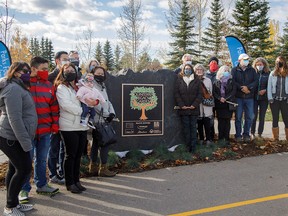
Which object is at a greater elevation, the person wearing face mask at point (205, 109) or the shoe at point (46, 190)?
the person wearing face mask at point (205, 109)

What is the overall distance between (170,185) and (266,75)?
4405mm

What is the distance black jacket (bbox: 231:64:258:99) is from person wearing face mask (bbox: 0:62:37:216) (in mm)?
5193

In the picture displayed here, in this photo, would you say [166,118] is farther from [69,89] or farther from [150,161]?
[69,89]

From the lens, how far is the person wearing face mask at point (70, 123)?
466 centimetres

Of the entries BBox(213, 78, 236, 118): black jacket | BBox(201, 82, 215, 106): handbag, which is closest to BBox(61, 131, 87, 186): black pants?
BBox(201, 82, 215, 106): handbag

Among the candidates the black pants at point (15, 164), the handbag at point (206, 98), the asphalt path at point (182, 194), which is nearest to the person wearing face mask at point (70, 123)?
the asphalt path at point (182, 194)

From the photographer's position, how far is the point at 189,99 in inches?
270

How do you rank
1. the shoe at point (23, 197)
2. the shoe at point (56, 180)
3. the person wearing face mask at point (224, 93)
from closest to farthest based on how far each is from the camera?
the shoe at point (23, 197) → the shoe at point (56, 180) → the person wearing face mask at point (224, 93)

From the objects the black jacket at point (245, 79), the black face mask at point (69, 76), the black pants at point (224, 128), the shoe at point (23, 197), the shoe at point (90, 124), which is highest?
the black jacket at point (245, 79)

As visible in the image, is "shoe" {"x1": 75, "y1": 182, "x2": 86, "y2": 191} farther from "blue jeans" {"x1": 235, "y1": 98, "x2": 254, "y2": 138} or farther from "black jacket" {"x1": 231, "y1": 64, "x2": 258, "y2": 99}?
"black jacket" {"x1": 231, "y1": 64, "x2": 258, "y2": 99}

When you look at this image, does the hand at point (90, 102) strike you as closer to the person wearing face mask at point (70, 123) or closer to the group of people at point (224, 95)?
the person wearing face mask at point (70, 123)

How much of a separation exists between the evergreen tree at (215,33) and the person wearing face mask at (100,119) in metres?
28.1

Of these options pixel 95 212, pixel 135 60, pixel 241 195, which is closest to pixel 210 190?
pixel 241 195

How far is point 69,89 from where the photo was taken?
15.6ft
